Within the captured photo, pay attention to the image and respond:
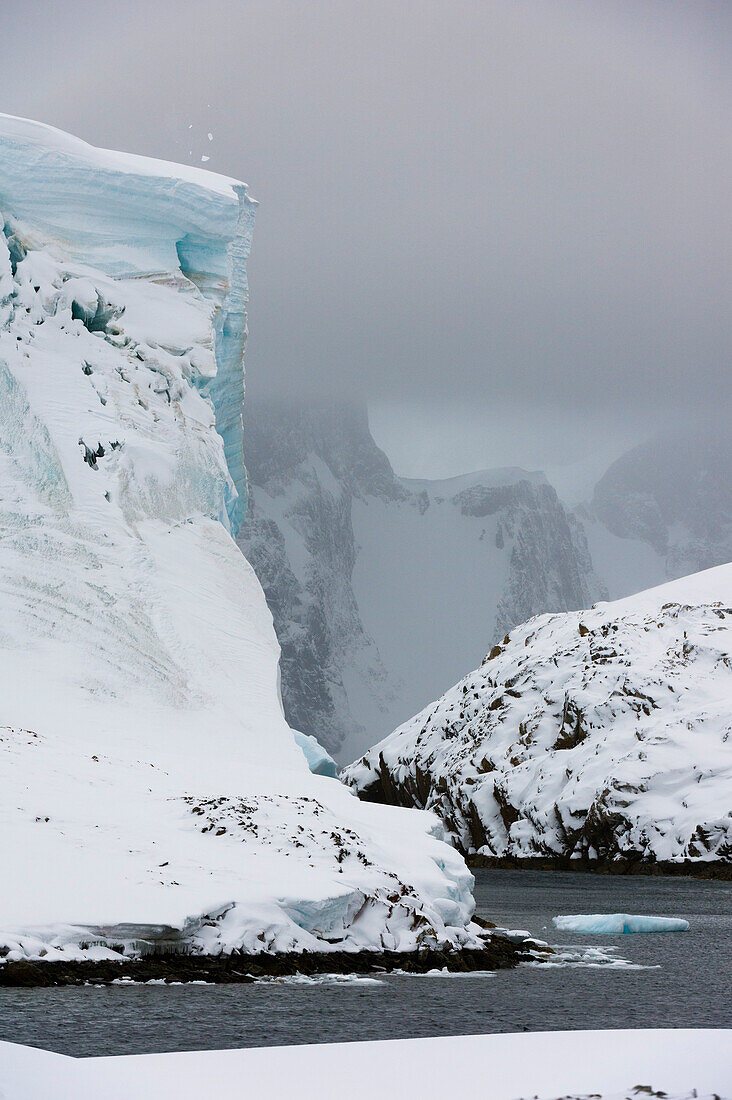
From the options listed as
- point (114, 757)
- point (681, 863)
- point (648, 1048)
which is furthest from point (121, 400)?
point (681, 863)

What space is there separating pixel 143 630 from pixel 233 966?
11.7 metres

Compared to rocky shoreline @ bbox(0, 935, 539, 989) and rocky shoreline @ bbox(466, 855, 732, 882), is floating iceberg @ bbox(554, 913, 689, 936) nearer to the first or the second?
rocky shoreline @ bbox(0, 935, 539, 989)

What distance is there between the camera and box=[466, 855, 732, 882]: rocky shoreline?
4712 cm

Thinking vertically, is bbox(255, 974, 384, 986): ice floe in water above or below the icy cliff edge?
below

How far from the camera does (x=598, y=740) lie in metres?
56.1

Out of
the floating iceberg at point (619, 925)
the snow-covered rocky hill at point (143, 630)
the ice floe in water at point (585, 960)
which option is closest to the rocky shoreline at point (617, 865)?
the snow-covered rocky hill at point (143, 630)

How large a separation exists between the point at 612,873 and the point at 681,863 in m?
3.15

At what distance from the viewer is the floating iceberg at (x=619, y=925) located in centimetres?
2258

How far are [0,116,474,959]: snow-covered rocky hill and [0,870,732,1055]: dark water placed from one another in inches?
50.7

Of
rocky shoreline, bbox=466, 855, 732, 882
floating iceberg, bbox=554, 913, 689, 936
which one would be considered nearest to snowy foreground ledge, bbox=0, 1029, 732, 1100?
floating iceberg, bbox=554, 913, 689, 936

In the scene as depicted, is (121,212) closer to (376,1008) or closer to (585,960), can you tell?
(585,960)

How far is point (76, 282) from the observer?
93.1ft

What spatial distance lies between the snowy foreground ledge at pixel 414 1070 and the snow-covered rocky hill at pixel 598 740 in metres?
42.2

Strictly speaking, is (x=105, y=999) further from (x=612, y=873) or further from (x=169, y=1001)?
(x=612, y=873)
